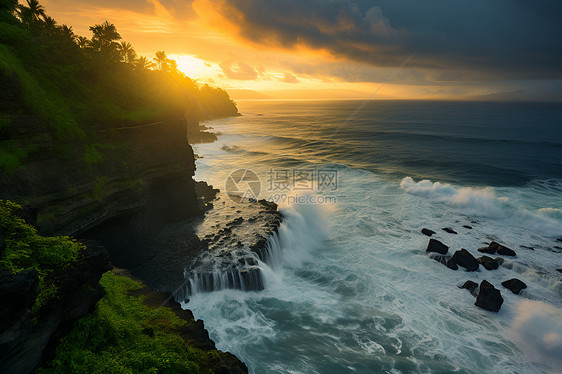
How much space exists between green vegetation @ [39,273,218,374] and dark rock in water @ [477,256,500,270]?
21.7 m

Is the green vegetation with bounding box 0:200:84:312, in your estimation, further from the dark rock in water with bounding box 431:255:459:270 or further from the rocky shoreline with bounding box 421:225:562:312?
the dark rock in water with bounding box 431:255:459:270

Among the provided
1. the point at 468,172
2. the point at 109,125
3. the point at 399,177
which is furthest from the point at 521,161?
the point at 109,125

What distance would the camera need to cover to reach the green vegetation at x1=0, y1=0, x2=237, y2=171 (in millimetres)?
14070

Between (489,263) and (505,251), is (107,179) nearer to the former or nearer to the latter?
(489,263)

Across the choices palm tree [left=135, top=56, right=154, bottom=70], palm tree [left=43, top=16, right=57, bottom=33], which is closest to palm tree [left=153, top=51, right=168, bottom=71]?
palm tree [left=135, top=56, right=154, bottom=70]

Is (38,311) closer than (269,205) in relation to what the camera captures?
Yes

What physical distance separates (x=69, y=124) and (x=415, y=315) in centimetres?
2493

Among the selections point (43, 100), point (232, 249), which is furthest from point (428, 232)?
point (43, 100)

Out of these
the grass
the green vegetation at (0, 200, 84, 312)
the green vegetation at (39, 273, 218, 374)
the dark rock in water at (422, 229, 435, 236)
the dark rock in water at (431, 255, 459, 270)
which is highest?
the grass

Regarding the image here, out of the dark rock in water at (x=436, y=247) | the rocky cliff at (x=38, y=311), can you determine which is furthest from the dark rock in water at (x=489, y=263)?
the rocky cliff at (x=38, y=311)

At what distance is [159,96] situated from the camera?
24.0 meters

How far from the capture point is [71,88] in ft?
58.5

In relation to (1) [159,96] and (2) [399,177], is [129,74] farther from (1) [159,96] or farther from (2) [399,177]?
(2) [399,177]

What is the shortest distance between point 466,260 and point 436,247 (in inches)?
88.5
